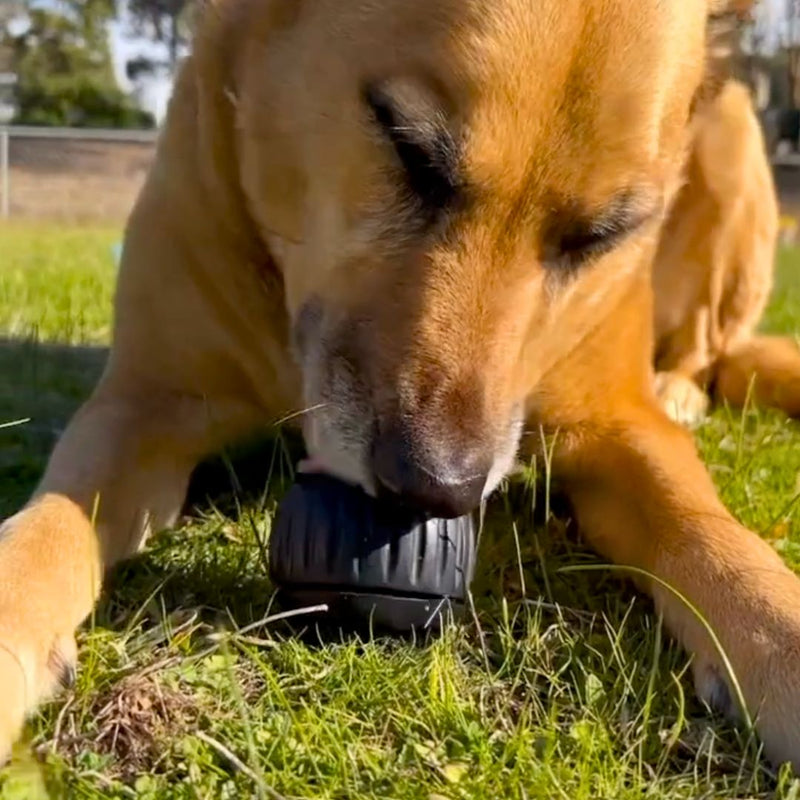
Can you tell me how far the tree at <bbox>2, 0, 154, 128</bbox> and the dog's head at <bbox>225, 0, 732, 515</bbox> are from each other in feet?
65.5

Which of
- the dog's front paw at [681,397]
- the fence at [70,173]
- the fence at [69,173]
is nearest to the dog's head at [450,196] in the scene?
the dog's front paw at [681,397]

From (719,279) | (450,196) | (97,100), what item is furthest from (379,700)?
(97,100)

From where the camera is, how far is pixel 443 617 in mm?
1529

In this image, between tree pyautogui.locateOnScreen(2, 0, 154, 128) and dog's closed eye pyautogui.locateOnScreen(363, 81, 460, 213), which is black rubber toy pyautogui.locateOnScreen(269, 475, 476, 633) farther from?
tree pyautogui.locateOnScreen(2, 0, 154, 128)

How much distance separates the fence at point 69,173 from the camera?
13.8 m

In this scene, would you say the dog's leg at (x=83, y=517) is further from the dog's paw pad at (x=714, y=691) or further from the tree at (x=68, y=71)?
the tree at (x=68, y=71)

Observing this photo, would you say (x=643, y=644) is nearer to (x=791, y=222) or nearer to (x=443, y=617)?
(x=443, y=617)

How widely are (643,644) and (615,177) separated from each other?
2.11 ft

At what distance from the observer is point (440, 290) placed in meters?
1.62

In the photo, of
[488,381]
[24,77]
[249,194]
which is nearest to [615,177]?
[488,381]

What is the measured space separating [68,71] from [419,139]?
21.3 m

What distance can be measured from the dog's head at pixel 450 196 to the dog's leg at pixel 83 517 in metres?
0.33

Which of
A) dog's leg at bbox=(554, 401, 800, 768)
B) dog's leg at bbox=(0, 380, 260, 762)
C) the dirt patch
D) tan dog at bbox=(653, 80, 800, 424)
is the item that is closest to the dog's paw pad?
dog's leg at bbox=(554, 401, 800, 768)

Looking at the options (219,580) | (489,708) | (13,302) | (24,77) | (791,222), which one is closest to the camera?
(489,708)
